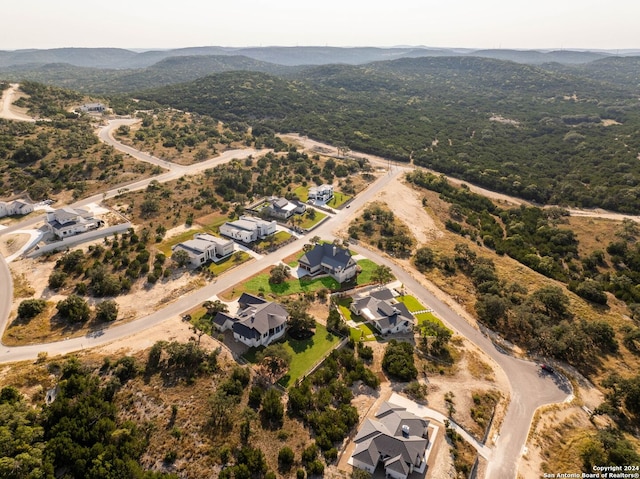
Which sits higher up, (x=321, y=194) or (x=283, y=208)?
(x=283, y=208)

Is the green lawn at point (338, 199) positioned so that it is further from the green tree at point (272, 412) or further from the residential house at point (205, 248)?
the green tree at point (272, 412)

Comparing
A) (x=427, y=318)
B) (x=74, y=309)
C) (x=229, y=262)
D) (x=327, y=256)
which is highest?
(x=74, y=309)

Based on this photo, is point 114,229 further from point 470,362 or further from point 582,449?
point 582,449

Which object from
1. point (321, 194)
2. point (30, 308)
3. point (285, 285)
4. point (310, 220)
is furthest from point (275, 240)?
point (30, 308)

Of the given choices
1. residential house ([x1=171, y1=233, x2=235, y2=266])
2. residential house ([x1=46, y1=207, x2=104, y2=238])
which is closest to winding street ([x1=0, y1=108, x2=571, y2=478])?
residential house ([x1=171, y1=233, x2=235, y2=266])

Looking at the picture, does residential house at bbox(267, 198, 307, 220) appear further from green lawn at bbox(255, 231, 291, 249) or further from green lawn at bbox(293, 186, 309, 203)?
green lawn at bbox(293, 186, 309, 203)

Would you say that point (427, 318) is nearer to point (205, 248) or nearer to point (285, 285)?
point (285, 285)
